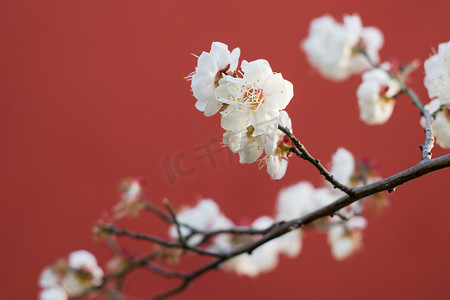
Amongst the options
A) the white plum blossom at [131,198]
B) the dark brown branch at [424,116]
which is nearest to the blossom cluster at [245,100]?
the dark brown branch at [424,116]

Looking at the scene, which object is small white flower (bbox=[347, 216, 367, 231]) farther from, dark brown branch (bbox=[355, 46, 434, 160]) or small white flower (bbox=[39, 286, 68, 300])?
small white flower (bbox=[39, 286, 68, 300])

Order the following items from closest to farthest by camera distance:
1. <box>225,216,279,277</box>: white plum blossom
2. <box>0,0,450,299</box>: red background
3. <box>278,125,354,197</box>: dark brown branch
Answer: <box>278,125,354,197</box>: dark brown branch
<box>225,216,279,277</box>: white plum blossom
<box>0,0,450,299</box>: red background

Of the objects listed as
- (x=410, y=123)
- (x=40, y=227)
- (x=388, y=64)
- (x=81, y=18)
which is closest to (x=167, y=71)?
(x=81, y=18)

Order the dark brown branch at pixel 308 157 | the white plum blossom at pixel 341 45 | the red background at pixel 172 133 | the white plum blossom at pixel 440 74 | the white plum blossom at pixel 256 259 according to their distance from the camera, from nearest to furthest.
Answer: the dark brown branch at pixel 308 157 < the white plum blossom at pixel 440 74 < the white plum blossom at pixel 341 45 < the white plum blossom at pixel 256 259 < the red background at pixel 172 133

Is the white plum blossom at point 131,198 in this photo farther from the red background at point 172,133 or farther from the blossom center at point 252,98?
the red background at point 172,133

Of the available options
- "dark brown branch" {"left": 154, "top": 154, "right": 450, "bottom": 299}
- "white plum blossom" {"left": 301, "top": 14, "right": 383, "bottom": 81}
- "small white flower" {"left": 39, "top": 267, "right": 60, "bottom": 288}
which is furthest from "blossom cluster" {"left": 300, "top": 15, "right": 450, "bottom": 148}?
"small white flower" {"left": 39, "top": 267, "right": 60, "bottom": 288}
